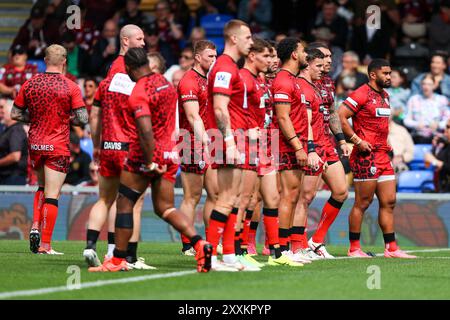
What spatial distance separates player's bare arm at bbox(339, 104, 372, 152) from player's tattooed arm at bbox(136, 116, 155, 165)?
15.1 feet

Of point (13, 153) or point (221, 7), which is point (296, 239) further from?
point (221, 7)

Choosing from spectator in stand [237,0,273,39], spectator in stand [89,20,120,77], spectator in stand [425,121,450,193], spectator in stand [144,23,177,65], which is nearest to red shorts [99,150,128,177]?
spectator in stand [425,121,450,193]

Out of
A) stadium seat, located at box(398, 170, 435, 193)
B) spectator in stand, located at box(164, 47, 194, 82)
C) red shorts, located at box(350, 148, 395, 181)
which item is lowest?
stadium seat, located at box(398, 170, 435, 193)

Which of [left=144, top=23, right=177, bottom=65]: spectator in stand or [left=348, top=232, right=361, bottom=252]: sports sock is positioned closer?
[left=348, top=232, right=361, bottom=252]: sports sock

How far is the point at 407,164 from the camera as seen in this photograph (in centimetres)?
2117

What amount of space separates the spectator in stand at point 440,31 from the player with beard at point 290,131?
10.1 m

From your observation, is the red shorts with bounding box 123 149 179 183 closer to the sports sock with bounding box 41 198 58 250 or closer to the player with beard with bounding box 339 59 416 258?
the sports sock with bounding box 41 198 58 250

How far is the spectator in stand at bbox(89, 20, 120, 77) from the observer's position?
2477 cm

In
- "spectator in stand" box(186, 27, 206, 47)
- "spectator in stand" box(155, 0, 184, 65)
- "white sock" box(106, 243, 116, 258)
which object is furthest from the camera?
"spectator in stand" box(155, 0, 184, 65)

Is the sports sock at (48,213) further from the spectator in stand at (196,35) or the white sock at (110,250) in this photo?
the spectator in stand at (196,35)

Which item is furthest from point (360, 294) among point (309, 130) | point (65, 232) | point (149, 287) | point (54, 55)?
point (65, 232)

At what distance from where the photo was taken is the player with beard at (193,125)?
14134 mm

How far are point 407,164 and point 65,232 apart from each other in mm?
6261

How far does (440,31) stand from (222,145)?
1274 cm
